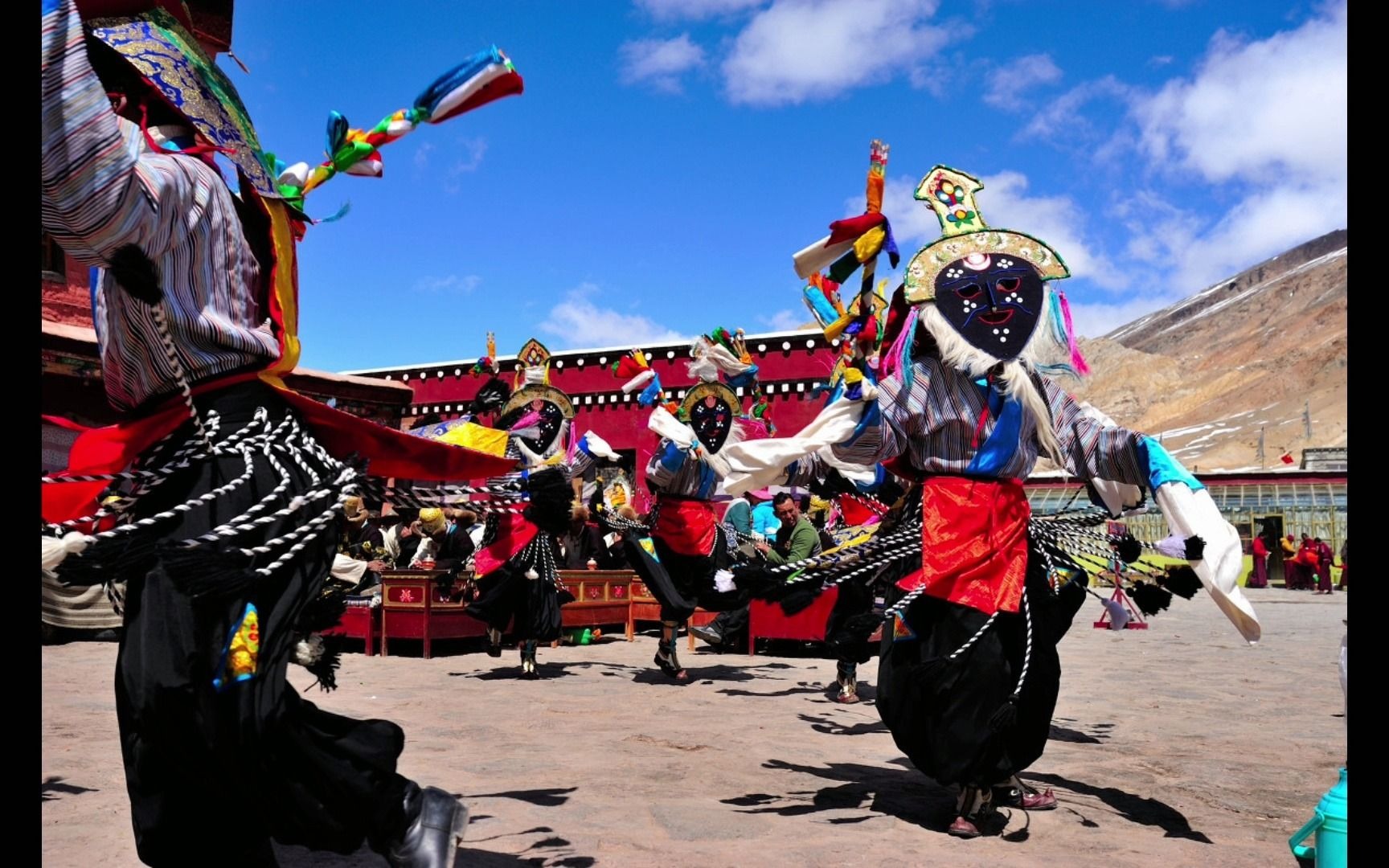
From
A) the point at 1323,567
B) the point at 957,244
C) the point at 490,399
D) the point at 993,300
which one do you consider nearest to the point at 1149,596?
the point at 993,300

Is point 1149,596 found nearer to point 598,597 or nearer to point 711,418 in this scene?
point 711,418

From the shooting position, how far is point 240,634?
2521 millimetres

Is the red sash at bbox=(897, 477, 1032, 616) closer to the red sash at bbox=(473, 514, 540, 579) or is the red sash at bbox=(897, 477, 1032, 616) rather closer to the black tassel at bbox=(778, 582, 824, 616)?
the black tassel at bbox=(778, 582, 824, 616)

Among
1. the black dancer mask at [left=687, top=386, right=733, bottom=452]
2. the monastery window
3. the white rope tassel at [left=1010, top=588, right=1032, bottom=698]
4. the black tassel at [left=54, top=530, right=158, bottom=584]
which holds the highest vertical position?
the monastery window

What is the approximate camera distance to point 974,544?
4512 millimetres

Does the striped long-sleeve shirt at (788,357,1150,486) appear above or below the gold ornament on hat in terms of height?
below

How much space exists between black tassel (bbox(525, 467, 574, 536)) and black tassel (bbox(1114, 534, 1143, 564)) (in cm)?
252

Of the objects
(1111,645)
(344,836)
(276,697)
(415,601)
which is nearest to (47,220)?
(276,697)

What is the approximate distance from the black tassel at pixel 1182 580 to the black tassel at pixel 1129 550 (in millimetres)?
160

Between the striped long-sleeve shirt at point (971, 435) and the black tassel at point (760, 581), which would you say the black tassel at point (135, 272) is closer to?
the black tassel at point (760, 581)

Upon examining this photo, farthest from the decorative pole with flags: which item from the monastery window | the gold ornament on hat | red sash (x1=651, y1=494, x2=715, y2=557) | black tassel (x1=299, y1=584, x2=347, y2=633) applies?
the monastery window

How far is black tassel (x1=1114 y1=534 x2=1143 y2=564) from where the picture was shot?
4.73m

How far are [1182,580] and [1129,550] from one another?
0.28m

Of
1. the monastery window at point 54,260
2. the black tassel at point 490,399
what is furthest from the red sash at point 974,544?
the monastery window at point 54,260
